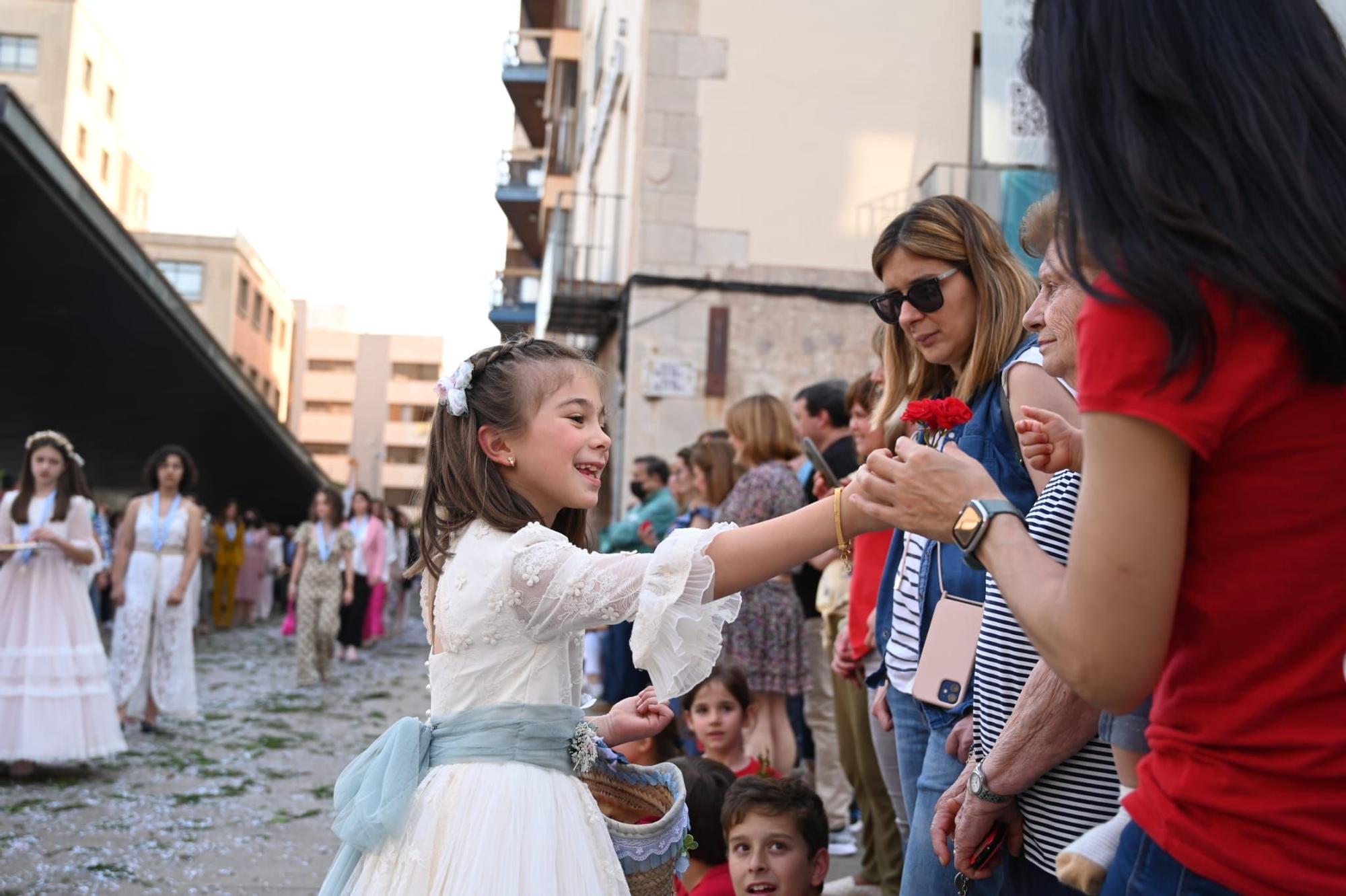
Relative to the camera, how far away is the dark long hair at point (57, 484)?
8617mm

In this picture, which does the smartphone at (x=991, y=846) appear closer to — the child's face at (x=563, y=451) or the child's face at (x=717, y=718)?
the child's face at (x=563, y=451)

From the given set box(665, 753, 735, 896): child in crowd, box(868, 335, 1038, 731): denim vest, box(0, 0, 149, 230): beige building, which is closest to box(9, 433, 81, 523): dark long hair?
box(665, 753, 735, 896): child in crowd

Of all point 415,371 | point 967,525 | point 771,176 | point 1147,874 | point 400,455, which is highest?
point 415,371

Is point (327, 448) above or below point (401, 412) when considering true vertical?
below

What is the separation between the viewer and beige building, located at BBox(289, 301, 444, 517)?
108m

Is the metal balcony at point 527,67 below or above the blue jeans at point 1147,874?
above

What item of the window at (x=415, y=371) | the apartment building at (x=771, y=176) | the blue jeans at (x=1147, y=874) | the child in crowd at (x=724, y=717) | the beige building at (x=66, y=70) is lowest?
the child in crowd at (x=724, y=717)

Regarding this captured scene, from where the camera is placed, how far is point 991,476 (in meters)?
2.76

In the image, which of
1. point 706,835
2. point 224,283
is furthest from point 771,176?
point 224,283

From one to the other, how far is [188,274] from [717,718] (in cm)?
6537

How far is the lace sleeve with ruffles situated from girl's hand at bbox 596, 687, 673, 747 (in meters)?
0.38

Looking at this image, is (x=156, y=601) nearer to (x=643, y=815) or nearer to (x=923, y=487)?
(x=643, y=815)

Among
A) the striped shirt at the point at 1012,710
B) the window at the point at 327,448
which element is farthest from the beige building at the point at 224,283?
the striped shirt at the point at 1012,710

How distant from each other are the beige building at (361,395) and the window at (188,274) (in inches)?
1642
